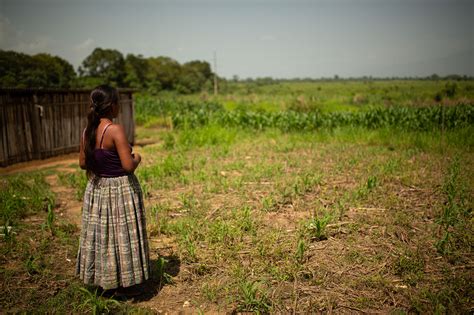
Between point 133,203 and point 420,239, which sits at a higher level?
point 133,203

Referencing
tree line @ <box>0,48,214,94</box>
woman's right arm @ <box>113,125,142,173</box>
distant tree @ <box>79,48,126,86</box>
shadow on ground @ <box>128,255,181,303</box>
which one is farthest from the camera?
distant tree @ <box>79,48,126,86</box>

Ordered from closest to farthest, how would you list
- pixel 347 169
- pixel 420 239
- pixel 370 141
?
pixel 420 239, pixel 347 169, pixel 370 141

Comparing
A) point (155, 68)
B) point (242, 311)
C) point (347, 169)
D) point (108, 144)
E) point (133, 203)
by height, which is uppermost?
point (155, 68)

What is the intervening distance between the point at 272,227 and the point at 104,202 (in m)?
2.48

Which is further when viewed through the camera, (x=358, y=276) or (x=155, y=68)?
(x=155, y=68)

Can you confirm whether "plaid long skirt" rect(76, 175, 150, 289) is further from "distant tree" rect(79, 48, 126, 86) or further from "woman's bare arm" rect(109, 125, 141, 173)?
"distant tree" rect(79, 48, 126, 86)

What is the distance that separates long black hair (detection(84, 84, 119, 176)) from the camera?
2.66 metres

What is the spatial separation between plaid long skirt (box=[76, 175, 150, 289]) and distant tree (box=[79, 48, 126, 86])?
44.0 metres

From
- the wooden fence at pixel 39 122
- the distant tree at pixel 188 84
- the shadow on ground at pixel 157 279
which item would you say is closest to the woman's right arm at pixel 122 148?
the shadow on ground at pixel 157 279

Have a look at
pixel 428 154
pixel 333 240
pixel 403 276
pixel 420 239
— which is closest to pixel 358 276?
pixel 403 276

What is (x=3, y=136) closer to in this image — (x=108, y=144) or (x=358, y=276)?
(x=108, y=144)

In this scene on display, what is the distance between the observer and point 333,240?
13.4 ft

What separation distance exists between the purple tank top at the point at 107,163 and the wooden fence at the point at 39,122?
7.66m

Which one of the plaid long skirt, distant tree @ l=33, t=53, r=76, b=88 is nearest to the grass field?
the plaid long skirt
